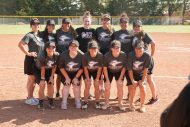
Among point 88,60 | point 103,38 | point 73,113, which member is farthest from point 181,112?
point 103,38

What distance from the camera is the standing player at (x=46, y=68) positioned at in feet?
22.8

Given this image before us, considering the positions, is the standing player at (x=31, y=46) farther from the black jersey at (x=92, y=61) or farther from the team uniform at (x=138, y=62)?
the team uniform at (x=138, y=62)

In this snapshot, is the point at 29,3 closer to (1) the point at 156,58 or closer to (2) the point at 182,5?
(2) the point at 182,5

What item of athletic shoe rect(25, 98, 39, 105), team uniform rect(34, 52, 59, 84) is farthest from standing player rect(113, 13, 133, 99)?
athletic shoe rect(25, 98, 39, 105)

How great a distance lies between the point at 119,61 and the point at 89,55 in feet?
1.97

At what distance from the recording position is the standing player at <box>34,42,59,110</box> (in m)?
6.96

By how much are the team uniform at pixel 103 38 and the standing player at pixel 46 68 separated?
3.19ft

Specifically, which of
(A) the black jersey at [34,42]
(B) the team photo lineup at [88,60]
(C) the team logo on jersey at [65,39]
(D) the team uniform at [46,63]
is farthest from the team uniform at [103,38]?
(A) the black jersey at [34,42]

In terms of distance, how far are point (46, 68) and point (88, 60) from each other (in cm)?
86

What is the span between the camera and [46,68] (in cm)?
706

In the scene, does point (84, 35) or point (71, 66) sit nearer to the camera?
point (71, 66)

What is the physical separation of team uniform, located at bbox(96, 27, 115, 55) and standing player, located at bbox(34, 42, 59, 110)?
0.97 metres

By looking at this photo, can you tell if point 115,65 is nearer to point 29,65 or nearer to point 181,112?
point 29,65

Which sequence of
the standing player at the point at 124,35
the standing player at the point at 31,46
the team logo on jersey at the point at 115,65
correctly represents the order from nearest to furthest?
1. the team logo on jersey at the point at 115,65
2. the standing player at the point at 31,46
3. the standing player at the point at 124,35
